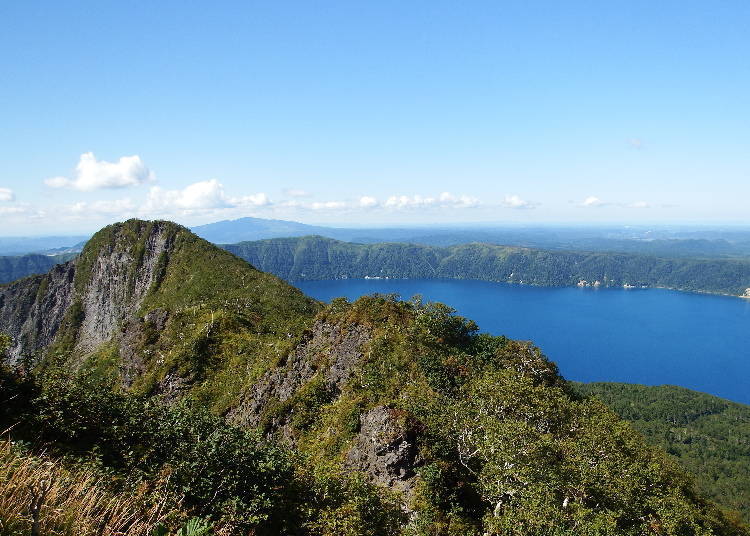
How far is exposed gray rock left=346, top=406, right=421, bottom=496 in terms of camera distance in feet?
87.9

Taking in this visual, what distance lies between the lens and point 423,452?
27438 mm

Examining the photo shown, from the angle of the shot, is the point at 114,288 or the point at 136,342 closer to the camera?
the point at 136,342

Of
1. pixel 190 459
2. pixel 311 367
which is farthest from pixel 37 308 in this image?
pixel 190 459

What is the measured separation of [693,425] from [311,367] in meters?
168

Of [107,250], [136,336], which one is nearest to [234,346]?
[136,336]

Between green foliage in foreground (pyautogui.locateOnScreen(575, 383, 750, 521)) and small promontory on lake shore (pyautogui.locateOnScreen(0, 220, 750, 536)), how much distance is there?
351 feet

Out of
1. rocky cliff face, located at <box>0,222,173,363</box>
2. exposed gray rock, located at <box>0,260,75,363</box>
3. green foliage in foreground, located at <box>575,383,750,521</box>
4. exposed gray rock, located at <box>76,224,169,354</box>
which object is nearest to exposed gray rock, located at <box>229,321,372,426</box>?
exposed gray rock, located at <box>76,224,169,354</box>

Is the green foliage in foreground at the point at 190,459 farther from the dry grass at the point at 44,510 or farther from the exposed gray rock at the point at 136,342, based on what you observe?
the exposed gray rock at the point at 136,342

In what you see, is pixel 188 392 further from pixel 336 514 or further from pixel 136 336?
pixel 336 514

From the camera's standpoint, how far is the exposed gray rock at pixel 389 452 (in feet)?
87.9

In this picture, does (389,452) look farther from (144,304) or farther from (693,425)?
(693,425)

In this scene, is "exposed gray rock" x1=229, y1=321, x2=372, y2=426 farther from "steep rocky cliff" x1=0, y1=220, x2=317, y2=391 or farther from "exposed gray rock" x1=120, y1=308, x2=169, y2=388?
"exposed gray rock" x1=120, y1=308, x2=169, y2=388

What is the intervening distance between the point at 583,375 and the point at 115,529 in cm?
19953

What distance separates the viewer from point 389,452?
90.8ft
